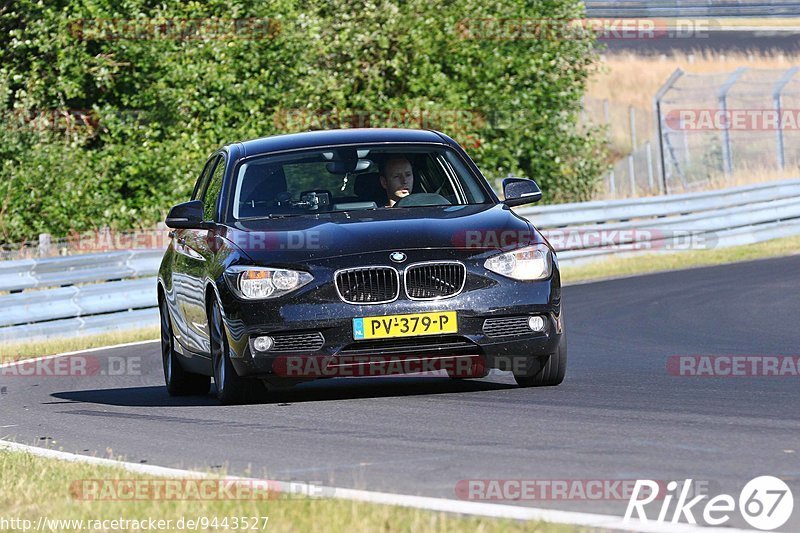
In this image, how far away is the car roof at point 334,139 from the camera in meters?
10.3

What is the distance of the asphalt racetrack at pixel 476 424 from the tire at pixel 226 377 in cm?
11

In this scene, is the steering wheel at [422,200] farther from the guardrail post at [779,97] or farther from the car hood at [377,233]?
the guardrail post at [779,97]

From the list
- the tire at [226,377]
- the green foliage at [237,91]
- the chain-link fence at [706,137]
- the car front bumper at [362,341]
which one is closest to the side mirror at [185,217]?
the tire at [226,377]

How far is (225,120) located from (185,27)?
1647mm

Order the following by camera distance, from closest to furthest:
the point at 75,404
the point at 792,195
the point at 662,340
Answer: the point at 75,404 < the point at 662,340 < the point at 792,195

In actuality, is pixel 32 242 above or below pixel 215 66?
below

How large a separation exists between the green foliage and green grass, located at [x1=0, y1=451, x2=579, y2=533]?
727 inches

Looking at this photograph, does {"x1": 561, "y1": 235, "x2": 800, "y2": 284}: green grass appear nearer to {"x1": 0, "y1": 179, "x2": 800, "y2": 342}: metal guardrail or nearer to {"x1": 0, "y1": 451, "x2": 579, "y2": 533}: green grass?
{"x1": 0, "y1": 179, "x2": 800, "y2": 342}: metal guardrail

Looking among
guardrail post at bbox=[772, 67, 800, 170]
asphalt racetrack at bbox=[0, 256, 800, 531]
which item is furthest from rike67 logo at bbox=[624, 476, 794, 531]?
guardrail post at bbox=[772, 67, 800, 170]

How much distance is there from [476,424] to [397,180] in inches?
106

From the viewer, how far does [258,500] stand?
5570mm

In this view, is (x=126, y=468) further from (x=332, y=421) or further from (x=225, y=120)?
(x=225, y=120)

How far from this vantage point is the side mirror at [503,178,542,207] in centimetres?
988

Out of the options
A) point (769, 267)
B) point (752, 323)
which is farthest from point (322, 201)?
point (769, 267)
